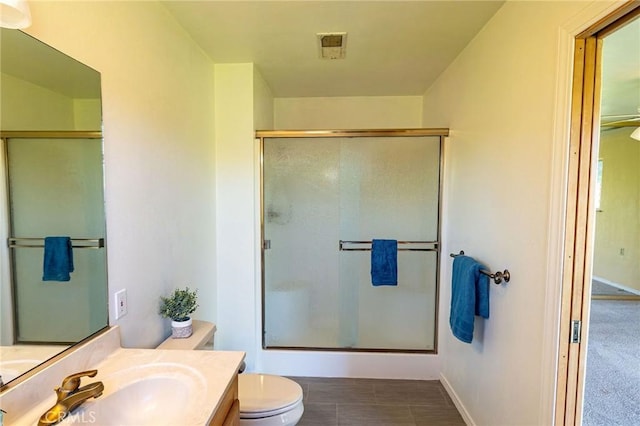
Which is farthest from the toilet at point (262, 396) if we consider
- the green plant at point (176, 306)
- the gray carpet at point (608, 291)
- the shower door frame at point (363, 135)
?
the gray carpet at point (608, 291)

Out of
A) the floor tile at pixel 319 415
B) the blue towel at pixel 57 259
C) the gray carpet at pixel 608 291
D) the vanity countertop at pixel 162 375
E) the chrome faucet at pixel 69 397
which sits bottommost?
the floor tile at pixel 319 415

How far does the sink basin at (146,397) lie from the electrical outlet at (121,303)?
30cm

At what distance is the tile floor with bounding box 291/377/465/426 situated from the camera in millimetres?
2037

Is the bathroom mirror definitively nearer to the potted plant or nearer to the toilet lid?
the potted plant

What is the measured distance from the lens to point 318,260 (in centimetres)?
260

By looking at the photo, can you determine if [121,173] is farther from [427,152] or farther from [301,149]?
[427,152]

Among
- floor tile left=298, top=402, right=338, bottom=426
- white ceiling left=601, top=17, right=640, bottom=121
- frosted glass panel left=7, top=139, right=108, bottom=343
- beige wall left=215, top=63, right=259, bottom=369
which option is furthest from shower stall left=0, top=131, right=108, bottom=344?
white ceiling left=601, top=17, right=640, bottom=121

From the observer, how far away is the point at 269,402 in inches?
59.6

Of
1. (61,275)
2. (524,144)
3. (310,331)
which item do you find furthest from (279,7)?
(310,331)

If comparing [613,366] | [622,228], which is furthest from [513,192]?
[622,228]

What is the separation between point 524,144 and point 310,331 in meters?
2.07

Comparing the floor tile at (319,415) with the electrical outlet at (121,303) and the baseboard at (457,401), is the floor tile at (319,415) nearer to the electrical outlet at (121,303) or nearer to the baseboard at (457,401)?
the baseboard at (457,401)

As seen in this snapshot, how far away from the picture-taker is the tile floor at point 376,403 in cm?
204

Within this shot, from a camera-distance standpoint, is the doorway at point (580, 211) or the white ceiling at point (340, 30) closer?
the doorway at point (580, 211)
